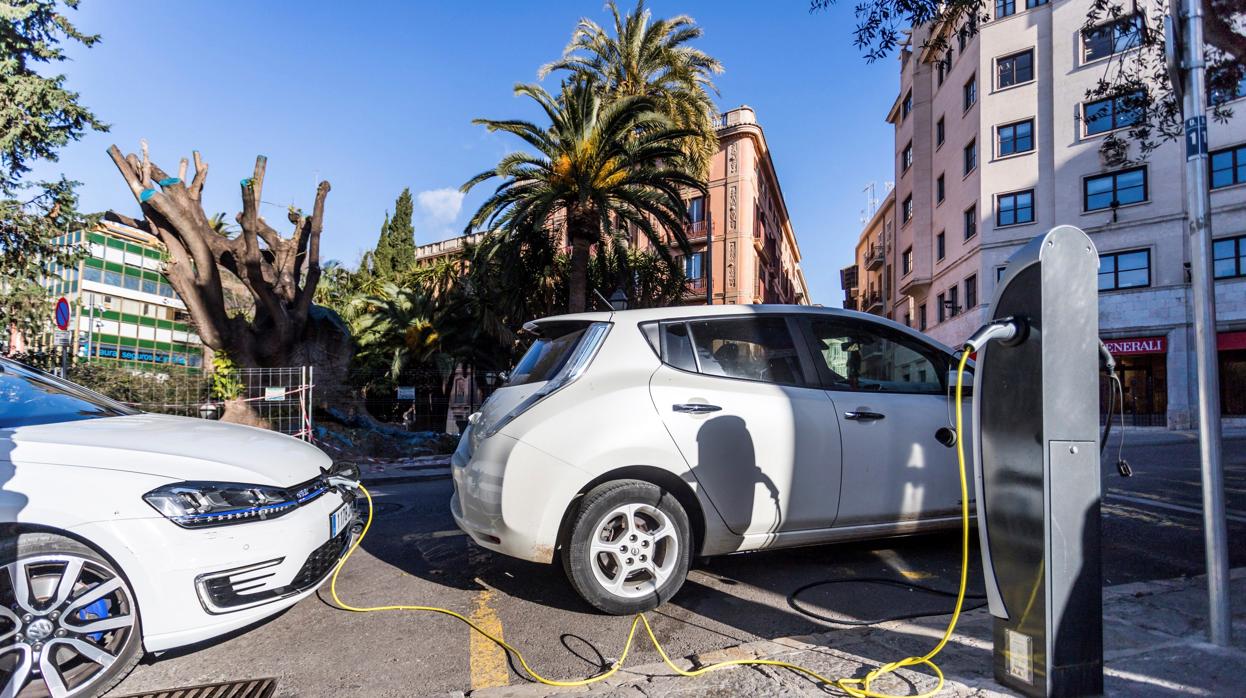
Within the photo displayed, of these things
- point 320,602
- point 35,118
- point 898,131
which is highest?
point 898,131

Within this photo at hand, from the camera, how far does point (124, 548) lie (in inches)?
109

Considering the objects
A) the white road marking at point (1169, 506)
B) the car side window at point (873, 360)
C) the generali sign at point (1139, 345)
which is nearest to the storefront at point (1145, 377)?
the generali sign at point (1139, 345)

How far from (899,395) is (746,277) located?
112 feet

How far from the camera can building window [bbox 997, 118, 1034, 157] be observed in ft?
88.4

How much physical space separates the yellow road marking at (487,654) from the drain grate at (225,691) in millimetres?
837

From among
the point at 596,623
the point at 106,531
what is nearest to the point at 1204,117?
the point at 596,623

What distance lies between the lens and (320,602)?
13.1ft

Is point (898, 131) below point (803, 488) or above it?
above

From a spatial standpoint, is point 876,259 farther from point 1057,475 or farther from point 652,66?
point 1057,475

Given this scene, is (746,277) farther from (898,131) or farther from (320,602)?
(320,602)

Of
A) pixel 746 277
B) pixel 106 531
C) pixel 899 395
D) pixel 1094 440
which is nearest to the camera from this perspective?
pixel 1094 440

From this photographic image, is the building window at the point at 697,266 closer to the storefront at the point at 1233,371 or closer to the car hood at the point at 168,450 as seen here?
the storefront at the point at 1233,371

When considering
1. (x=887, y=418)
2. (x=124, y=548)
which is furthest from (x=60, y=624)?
(x=887, y=418)

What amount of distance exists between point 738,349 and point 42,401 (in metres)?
3.87
